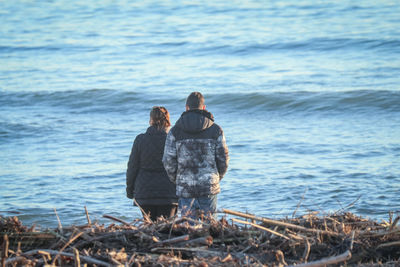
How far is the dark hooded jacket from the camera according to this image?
226 inches

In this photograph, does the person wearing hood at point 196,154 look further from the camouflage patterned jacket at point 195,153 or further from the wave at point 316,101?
the wave at point 316,101

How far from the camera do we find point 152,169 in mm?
5781

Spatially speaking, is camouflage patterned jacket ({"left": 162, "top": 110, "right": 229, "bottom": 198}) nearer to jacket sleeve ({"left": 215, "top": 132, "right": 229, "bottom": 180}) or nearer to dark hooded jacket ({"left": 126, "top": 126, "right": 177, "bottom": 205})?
jacket sleeve ({"left": 215, "top": 132, "right": 229, "bottom": 180})

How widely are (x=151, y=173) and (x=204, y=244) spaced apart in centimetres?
196

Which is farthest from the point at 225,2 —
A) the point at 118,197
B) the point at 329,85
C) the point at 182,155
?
the point at 182,155

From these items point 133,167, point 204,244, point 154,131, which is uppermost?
point 154,131

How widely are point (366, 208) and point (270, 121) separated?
7273 millimetres

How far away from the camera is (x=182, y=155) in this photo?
539 centimetres

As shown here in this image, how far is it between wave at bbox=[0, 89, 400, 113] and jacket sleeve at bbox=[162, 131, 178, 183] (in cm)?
1116

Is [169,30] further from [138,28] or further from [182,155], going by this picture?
[182,155]

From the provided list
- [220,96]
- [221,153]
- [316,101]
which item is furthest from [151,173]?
[220,96]

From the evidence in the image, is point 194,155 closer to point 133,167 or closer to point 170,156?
point 170,156

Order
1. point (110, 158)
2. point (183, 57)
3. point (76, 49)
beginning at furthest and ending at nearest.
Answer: point (76, 49)
point (183, 57)
point (110, 158)

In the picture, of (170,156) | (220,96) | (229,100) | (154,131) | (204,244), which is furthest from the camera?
(220,96)
